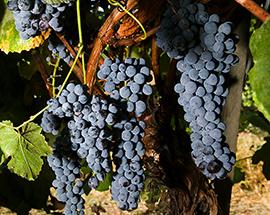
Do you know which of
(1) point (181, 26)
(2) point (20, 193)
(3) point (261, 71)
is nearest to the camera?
(3) point (261, 71)

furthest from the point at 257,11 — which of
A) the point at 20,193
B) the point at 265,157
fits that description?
the point at 20,193

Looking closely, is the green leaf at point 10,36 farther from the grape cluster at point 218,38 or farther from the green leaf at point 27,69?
the green leaf at point 27,69

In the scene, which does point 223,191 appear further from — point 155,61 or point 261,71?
point 261,71

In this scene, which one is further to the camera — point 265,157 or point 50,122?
point 265,157

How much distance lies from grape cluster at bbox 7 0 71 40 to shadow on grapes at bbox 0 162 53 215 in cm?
94

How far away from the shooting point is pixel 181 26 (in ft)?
1.99

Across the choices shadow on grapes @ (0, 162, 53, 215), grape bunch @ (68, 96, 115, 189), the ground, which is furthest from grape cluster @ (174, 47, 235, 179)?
the ground

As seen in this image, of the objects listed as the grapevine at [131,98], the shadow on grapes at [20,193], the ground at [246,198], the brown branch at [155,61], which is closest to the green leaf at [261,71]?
the grapevine at [131,98]

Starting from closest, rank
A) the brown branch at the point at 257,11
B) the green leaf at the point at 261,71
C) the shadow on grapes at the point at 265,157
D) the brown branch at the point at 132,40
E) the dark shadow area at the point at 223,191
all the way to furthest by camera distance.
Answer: the green leaf at the point at 261,71
the brown branch at the point at 257,11
the brown branch at the point at 132,40
the dark shadow area at the point at 223,191
the shadow on grapes at the point at 265,157

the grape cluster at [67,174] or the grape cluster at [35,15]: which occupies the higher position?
the grape cluster at [35,15]

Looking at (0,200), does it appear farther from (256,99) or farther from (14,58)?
(256,99)

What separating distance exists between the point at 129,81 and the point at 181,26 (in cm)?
12

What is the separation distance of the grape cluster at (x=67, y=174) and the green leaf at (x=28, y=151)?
0.08 feet

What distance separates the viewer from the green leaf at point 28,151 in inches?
30.2
